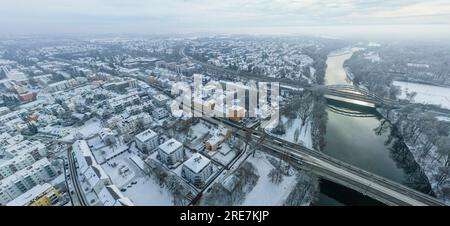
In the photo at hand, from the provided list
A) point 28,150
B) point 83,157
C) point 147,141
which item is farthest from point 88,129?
point 147,141

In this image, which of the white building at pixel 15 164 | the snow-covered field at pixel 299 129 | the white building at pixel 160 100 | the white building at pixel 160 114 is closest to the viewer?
the white building at pixel 15 164

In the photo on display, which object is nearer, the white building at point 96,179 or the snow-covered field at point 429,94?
the white building at point 96,179

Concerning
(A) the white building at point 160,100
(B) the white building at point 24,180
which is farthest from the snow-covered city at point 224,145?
(A) the white building at point 160,100

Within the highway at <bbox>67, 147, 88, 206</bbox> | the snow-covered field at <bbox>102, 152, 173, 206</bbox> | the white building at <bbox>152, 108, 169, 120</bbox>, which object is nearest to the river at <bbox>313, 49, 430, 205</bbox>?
the snow-covered field at <bbox>102, 152, 173, 206</bbox>

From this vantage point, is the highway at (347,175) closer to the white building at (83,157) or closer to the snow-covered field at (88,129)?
the white building at (83,157)

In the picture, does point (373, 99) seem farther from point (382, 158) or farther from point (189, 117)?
point (189, 117)
